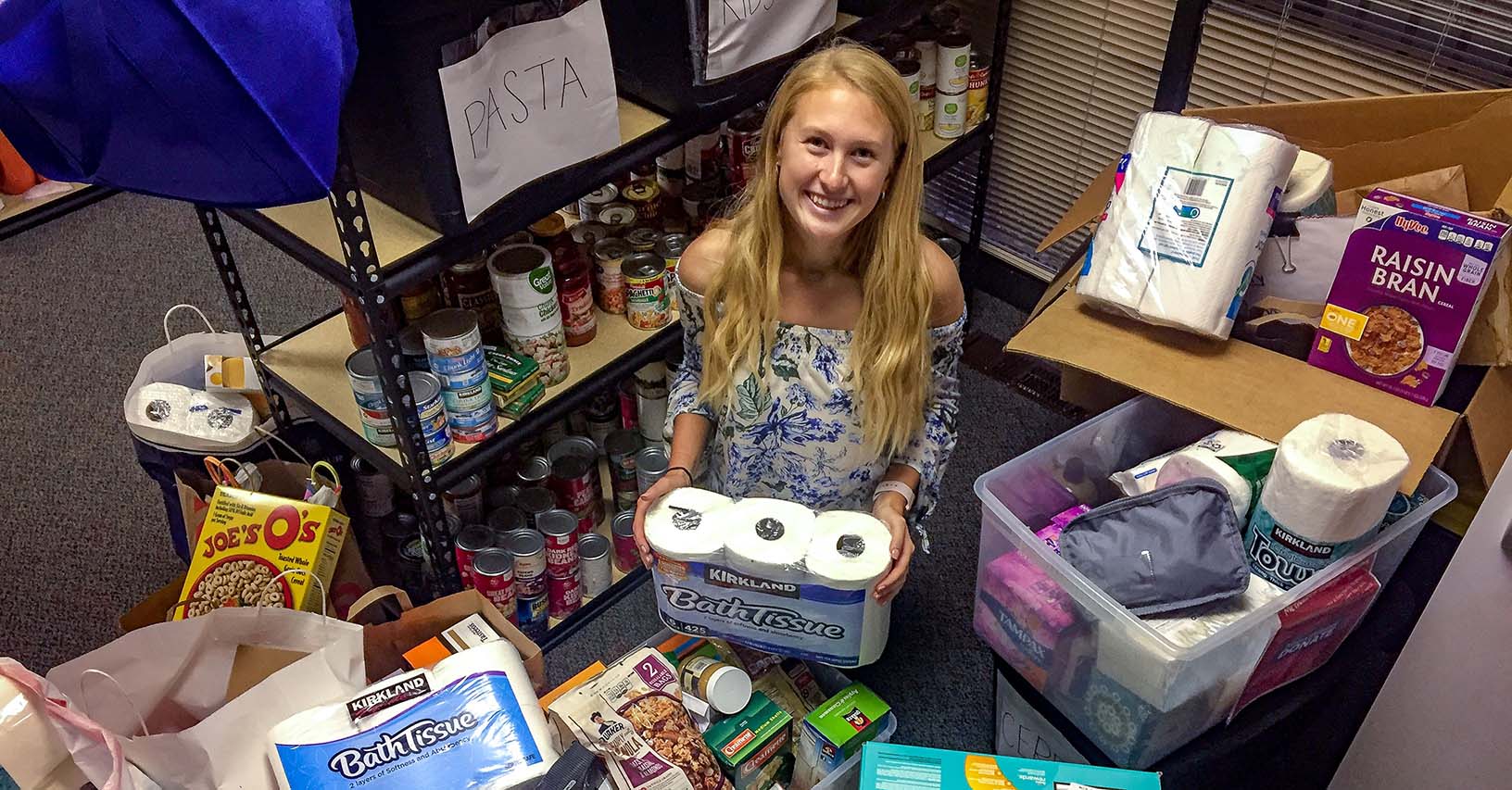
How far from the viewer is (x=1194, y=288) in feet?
4.80

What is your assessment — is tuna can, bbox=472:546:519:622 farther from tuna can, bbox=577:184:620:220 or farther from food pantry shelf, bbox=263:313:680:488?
tuna can, bbox=577:184:620:220

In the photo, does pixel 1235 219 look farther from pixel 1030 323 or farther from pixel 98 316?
pixel 98 316

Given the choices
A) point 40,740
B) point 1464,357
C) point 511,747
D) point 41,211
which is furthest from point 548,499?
point 41,211

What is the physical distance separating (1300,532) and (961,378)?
1353 mm

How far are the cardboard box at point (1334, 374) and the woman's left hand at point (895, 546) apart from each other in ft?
0.95

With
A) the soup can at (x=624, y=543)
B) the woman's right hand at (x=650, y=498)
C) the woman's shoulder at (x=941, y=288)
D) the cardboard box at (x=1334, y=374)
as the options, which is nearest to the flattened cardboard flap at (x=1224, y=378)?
the cardboard box at (x=1334, y=374)

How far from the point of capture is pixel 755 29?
1688mm

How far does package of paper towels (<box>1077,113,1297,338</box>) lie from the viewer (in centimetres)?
145

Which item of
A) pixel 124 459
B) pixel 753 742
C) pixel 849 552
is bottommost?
pixel 124 459

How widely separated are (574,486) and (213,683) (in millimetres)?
693

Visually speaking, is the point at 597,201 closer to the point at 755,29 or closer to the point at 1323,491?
the point at 755,29

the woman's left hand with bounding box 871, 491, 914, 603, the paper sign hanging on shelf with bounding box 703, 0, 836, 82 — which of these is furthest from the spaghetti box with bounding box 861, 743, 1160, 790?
the paper sign hanging on shelf with bounding box 703, 0, 836, 82

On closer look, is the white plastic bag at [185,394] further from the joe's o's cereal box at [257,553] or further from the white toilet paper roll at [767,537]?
the white toilet paper roll at [767,537]

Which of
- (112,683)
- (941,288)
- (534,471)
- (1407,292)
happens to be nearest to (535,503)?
(534,471)
